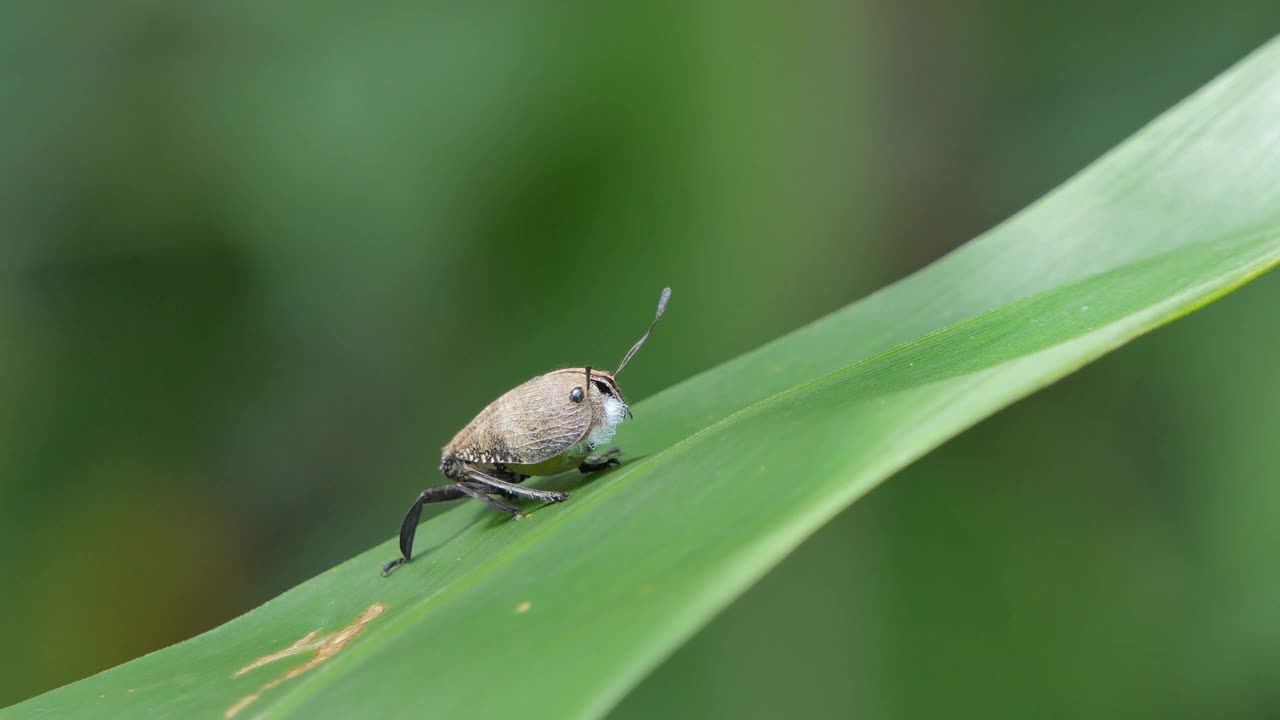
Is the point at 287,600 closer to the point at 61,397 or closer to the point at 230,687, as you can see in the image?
the point at 230,687

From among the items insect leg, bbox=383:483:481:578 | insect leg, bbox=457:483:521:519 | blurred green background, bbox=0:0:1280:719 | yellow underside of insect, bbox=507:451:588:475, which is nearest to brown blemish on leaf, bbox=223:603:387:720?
insect leg, bbox=383:483:481:578

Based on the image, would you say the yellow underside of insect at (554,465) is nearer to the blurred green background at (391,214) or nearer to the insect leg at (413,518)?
the insect leg at (413,518)

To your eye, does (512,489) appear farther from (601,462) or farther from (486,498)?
(601,462)

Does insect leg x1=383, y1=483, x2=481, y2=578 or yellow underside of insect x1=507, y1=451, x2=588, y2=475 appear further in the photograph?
yellow underside of insect x1=507, y1=451, x2=588, y2=475

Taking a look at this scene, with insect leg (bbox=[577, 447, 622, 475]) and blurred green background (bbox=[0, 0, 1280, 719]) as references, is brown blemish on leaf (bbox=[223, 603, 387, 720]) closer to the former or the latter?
insect leg (bbox=[577, 447, 622, 475])

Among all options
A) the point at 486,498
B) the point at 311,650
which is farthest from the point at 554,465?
the point at 311,650

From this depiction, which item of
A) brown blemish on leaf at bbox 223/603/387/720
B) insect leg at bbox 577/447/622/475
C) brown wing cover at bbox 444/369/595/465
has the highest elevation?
brown wing cover at bbox 444/369/595/465

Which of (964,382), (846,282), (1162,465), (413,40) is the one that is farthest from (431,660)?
(413,40)

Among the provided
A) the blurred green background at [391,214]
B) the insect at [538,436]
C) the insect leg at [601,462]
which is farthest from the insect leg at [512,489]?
the blurred green background at [391,214]
